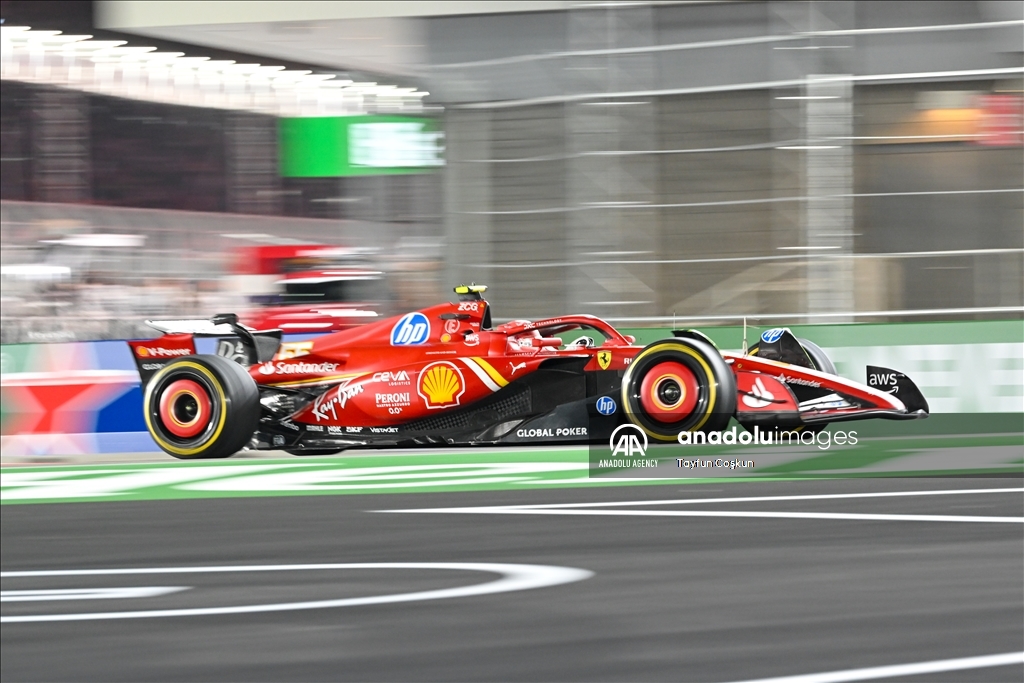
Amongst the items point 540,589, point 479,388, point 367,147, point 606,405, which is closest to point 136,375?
point 367,147

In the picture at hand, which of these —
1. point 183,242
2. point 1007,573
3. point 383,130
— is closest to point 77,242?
point 183,242

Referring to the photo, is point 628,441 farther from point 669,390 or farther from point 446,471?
point 446,471

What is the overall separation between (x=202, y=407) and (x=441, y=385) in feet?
4.71

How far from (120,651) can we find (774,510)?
3.06 m

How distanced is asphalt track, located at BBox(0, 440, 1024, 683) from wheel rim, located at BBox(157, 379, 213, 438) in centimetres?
93

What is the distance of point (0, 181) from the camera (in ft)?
33.2

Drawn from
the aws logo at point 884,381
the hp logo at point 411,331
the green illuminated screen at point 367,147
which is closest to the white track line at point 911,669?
the aws logo at point 884,381

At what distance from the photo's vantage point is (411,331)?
23.6ft

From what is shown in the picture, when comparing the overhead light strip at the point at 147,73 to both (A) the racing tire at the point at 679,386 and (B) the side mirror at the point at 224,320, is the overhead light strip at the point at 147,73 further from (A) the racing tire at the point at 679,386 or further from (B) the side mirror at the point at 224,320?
(A) the racing tire at the point at 679,386

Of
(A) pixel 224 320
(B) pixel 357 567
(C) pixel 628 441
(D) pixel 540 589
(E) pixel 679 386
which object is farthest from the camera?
(A) pixel 224 320

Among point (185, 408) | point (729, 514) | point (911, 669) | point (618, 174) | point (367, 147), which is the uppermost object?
point (367, 147)

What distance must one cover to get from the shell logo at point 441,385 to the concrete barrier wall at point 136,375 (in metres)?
1.90

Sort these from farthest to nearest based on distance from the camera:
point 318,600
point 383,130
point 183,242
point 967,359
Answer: point 183,242, point 383,130, point 967,359, point 318,600

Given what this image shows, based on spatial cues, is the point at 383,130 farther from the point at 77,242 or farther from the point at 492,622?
the point at 492,622
